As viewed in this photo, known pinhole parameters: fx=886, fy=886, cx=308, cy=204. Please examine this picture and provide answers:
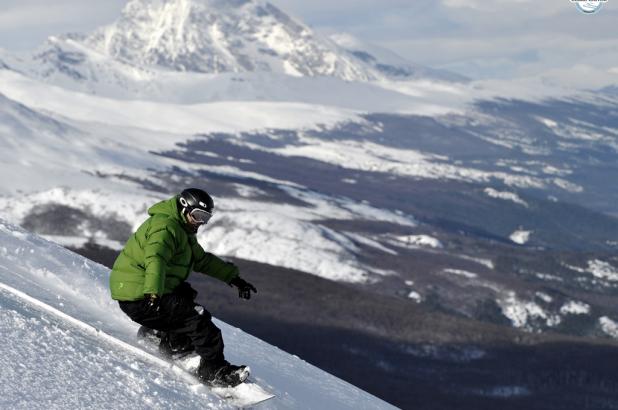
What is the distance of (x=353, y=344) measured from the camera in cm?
19562

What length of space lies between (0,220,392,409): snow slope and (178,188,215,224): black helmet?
2723mm

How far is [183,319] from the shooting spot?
1510cm

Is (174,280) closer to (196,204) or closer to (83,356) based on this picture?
(196,204)

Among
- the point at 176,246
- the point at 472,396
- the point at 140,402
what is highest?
the point at 176,246

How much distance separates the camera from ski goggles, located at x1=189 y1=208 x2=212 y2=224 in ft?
47.5

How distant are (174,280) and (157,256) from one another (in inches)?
43.9

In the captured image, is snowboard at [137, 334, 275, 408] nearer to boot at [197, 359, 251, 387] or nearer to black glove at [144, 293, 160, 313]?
boot at [197, 359, 251, 387]

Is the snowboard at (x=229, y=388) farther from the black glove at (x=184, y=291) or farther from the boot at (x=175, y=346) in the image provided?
the black glove at (x=184, y=291)

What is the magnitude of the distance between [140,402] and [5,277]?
5710 millimetres

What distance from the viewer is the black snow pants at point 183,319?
14883 millimetres

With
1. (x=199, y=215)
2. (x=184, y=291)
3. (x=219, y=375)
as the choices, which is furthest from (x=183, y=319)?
(x=199, y=215)

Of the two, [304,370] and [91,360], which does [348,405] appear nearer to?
[304,370]

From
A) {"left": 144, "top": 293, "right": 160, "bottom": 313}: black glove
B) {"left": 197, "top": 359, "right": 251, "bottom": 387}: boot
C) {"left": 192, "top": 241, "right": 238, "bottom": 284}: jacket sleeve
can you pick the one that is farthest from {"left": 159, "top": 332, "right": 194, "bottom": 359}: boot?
{"left": 144, "top": 293, "right": 160, "bottom": 313}: black glove

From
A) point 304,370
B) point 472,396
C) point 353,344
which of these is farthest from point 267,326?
point 304,370
